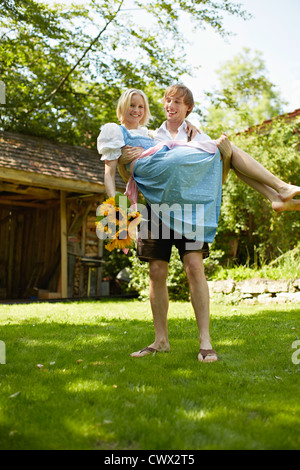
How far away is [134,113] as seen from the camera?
3291 millimetres

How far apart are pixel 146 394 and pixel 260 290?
220 inches

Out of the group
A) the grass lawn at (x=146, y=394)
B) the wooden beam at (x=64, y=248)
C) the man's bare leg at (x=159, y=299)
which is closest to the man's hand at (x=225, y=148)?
the man's bare leg at (x=159, y=299)

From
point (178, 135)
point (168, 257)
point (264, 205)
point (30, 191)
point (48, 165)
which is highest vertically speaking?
point (48, 165)

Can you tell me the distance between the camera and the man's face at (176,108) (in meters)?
3.21

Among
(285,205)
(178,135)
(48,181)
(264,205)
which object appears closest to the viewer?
(285,205)

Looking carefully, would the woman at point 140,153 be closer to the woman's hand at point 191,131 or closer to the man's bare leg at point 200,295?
the woman's hand at point 191,131

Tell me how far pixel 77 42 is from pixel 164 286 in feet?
33.9

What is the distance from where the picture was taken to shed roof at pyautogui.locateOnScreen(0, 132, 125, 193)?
8337 mm

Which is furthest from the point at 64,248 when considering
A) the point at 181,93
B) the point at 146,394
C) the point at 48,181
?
the point at 146,394

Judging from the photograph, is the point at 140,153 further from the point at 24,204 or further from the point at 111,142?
the point at 24,204

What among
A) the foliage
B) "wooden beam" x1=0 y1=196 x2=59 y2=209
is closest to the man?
the foliage

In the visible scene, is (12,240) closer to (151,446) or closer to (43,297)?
(43,297)

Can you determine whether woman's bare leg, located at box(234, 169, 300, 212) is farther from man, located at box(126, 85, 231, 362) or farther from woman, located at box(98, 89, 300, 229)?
man, located at box(126, 85, 231, 362)

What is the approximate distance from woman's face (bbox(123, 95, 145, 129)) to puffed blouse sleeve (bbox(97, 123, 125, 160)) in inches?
6.7
